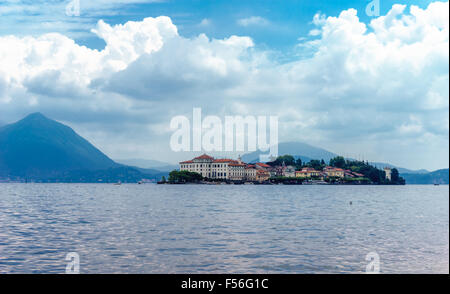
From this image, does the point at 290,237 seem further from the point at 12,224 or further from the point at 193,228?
the point at 12,224

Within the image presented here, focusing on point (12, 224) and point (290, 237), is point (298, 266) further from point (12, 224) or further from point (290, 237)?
point (12, 224)

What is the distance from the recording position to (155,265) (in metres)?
15.6

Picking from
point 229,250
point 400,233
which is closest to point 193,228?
point 229,250

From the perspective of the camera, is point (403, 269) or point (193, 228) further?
point (193, 228)

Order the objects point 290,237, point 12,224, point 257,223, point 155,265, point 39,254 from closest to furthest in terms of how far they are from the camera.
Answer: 1. point 155,265
2. point 39,254
3. point 290,237
4. point 12,224
5. point 257,223

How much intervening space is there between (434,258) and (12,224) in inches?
1017

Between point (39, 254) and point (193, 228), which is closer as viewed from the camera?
point (39, 254)

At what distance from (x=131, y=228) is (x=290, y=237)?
396 inches

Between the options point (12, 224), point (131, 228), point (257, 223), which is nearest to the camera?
point (131, 228)
